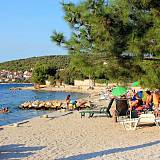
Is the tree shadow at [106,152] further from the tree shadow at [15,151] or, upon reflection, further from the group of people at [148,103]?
the group of people at [148,103]

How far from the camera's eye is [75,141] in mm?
12297

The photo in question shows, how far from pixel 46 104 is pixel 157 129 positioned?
33303mm

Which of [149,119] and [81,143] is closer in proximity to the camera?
[81,143]

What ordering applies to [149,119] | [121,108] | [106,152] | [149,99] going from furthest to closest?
[149,99] < [121,108] < [149,119] < [106,152]

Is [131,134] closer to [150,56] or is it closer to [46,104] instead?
[150,56]

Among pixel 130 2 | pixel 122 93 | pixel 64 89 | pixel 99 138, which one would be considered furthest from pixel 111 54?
pixel 64 89

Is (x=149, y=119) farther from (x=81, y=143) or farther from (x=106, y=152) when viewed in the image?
(x=106, y=152)

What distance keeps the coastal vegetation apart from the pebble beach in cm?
189

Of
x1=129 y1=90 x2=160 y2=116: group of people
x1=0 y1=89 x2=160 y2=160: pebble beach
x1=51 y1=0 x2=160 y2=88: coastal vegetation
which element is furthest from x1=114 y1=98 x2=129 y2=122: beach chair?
x1=51 y1=0 x2=160 y2=88: coastal vegetation

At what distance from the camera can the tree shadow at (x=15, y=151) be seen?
9883mm

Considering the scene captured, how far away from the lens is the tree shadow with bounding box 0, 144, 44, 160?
32.4 ft

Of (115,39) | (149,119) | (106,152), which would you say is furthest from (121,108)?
(106,152)

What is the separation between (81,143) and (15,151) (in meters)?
2.03

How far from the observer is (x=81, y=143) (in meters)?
11.8
